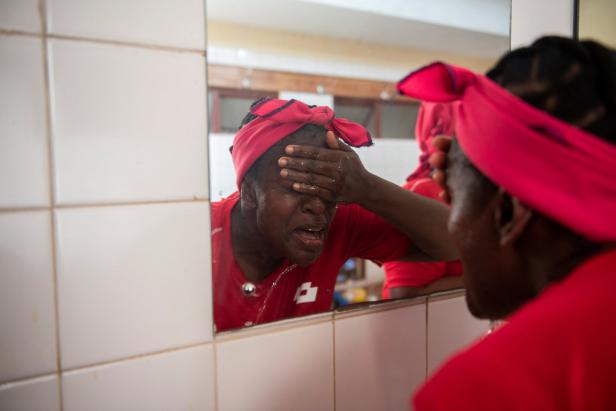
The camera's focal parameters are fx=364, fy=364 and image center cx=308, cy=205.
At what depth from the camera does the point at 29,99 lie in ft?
1.76

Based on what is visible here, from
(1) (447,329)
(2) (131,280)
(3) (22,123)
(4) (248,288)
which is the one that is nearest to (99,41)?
(3) (22,123)

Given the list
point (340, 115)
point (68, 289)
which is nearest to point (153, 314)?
point (68, 289)

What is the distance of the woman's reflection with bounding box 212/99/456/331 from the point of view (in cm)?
67

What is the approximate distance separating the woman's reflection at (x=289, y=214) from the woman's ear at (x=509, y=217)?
1.04ft

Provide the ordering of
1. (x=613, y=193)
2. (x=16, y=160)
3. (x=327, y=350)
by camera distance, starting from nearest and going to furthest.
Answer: (x=613, y=193)
(x=16, y=160)
(x=327, y=350)

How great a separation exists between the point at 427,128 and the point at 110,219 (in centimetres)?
69

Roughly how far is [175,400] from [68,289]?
0.27 m

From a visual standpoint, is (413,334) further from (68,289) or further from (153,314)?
(68,289)

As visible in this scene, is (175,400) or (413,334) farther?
(413,334)

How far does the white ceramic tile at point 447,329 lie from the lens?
0.92 metres

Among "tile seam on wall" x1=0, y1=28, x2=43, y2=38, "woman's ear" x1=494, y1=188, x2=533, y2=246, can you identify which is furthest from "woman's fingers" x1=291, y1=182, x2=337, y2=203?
"tile seam on wall" x1=0, y1=28, x2=43, y2=38

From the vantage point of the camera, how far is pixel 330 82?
0.73 metres

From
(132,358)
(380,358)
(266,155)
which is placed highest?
(266,155)

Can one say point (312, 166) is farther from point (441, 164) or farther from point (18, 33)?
point (18, 33)
